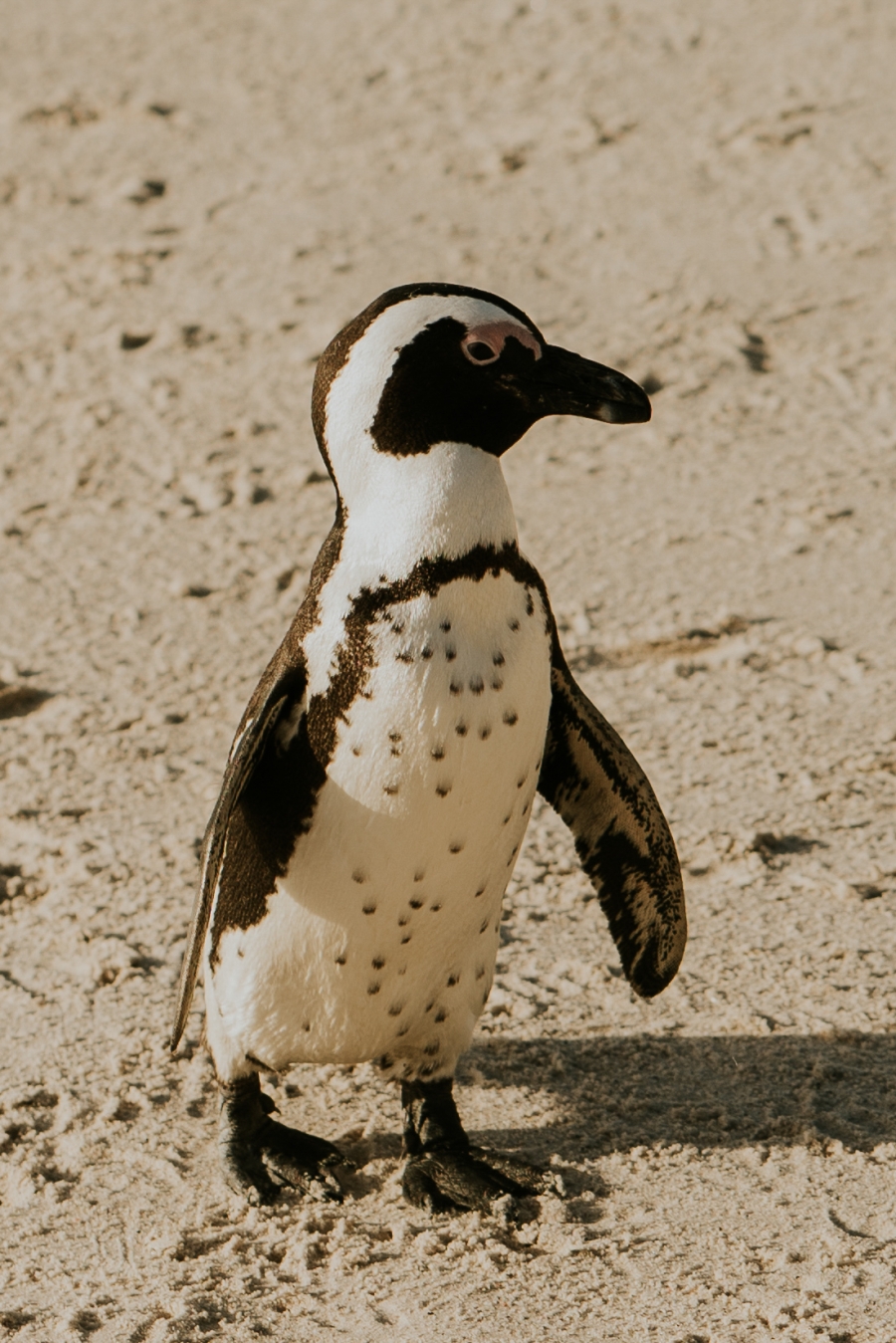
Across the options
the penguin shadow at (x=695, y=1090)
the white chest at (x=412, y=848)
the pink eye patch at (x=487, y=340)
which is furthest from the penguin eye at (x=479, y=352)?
the penguin shadow at (x=695, y=1090)

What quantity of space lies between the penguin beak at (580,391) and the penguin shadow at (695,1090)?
1.09m

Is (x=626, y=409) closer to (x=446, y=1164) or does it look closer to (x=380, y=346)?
(x=380, y=346)

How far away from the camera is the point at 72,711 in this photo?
4.00m

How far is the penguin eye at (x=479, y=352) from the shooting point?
235 centimetres

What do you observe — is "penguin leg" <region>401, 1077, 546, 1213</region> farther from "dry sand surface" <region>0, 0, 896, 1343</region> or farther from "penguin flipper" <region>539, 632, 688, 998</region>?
"penguin flipper" <region>539, 632, 688, 998</region>

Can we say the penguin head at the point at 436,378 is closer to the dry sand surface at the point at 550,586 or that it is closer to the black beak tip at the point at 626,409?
the black beak tip at the point at 626,409

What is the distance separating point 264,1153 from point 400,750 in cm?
74

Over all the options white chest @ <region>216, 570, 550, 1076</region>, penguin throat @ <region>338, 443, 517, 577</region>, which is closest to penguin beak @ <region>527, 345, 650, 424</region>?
penguin throat @ <region>338, 443, 517, 577</region>

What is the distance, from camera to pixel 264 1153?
2.69 meters

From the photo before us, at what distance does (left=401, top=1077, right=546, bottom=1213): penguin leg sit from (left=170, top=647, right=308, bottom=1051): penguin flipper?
42cm

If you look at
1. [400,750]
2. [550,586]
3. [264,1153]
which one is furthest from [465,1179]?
[550,586]

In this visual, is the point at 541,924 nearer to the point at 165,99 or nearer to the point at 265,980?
the point at 265,980

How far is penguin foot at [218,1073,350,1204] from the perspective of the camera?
2.64m

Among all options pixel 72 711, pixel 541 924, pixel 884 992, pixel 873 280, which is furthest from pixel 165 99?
pixel 884 992
